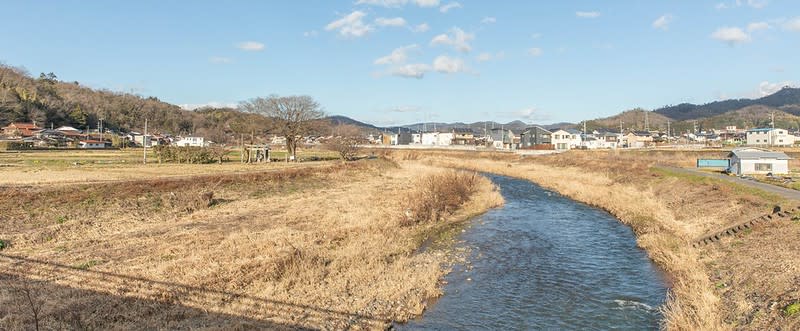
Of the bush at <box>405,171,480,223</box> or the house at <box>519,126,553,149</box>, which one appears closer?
the bush at <box>405,171,480,223</box>

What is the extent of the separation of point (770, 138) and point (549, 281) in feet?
354

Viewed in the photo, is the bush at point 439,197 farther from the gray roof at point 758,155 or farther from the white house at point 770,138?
the white house at point 770,138

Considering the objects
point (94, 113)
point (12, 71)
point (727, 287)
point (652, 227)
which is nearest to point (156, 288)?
point (727, 287)

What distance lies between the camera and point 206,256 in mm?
15164

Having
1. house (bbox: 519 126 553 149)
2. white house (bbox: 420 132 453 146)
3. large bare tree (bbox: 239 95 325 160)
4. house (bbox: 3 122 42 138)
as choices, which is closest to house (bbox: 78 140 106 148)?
house (bbox: 3 122 42 138)

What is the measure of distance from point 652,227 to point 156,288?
2117 centimetres

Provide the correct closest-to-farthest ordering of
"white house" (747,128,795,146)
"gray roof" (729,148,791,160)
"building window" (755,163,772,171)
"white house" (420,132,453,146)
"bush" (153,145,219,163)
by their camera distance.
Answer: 1. "gray roof" (729,148,791,160)
2. "building window" (755,163,772,171)
3. "bush" (153,145,219,163)
4. "white house" (747,128,795,146)
5. "white house" (420,132,453,146)

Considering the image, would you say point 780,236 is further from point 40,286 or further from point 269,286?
point 40,286

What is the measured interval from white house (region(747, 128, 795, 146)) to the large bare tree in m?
92.4

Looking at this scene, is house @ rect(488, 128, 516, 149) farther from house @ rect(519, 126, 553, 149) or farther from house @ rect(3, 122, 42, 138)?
house @ rect(3, 122, 42, 138)

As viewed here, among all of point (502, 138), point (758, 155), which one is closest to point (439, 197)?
point (758, 155)

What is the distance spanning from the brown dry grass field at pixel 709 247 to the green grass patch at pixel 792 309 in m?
0.02

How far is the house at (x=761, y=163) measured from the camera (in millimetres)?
36281

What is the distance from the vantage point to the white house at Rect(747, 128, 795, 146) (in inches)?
3730
